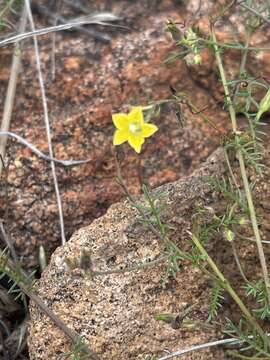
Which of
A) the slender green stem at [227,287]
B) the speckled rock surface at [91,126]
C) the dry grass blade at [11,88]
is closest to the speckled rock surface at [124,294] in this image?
the slender green stem at [227,287]

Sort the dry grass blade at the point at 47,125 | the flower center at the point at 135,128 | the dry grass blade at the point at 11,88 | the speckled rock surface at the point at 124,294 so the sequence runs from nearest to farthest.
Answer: the flower center at the point at 135,128, the speckled rock surface at the point at 124,294, the dry grass blade at the point at 47,125, the dry grass blade at the point at 11,88

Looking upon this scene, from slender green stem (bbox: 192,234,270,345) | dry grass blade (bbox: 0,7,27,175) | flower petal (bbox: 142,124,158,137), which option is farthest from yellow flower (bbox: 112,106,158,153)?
dry grass blade (bbox: 0,7,27,175)

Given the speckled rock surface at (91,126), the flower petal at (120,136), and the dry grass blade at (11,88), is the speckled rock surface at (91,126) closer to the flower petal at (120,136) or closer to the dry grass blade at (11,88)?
the dry grass blade at (11,88)

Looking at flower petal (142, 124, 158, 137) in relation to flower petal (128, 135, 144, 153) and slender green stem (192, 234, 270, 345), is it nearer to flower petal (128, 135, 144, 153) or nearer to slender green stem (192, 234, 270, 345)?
flower petal (128, 135, 144, 153)

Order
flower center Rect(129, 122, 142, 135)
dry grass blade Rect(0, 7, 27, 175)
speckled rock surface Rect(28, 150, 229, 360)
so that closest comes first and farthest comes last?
flower center Rect(129, 122, 142, 135) < speckled rock surface Rect(28, 150, 229, 360) < dry grass blade Rect(0, 7, 27, 175)

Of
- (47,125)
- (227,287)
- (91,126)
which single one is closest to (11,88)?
(47,125)

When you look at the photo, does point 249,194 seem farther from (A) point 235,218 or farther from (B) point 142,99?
(B) point 142,99
